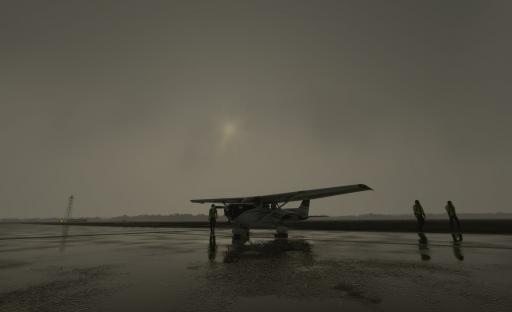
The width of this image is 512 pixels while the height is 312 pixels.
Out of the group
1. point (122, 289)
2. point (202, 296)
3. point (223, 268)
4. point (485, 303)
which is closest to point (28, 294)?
point (122, 289)

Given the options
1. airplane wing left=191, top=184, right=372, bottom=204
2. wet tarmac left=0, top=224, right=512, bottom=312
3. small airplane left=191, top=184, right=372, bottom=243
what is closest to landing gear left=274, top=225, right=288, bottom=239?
small airplane left=191, top=184, right=372, bottom=243

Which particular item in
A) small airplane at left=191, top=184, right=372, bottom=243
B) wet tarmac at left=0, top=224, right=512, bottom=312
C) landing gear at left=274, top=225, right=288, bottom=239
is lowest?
wet tarmac at left=0, top=224, right=512, bottom=312

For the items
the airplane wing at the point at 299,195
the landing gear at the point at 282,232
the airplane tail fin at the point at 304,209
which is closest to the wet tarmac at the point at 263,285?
the airplane wing at the point at 299,195

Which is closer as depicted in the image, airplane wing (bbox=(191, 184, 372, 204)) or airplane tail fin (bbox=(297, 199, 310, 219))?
airplane wing (bbox=(191, 184, 372, 204))

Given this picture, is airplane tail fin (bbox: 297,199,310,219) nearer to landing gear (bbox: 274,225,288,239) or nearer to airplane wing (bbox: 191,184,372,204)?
airplane wing (bbox: 191,184,372,204)

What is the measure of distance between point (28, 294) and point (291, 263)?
5937mm

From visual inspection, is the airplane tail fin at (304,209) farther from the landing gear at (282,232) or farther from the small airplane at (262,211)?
the landing gear at (282,232)

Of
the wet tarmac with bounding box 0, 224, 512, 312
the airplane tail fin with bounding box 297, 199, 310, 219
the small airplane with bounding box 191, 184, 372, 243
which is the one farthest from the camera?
the airplane tail fin with bounding box 297, 199, 310, 219

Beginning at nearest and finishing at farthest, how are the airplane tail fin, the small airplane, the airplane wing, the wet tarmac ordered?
1. the wet tarmac
2. the airplane wing
3. the small airplane
4. the airplane tail fin

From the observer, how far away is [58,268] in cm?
775

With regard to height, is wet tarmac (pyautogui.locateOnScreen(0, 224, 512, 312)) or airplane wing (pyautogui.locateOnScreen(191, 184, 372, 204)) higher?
airplane wing (pyautogui.locateOnScreen(191, 184, 372, 204))

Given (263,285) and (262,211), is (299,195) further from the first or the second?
(263,285)

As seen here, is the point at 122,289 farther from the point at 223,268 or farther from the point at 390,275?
the point at 390,275

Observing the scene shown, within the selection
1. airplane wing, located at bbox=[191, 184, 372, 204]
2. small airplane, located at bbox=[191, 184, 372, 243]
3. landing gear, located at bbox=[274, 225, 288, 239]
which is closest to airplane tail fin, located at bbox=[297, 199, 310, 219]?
small airplane, located at bbox=[191, 184, 372, 243]
